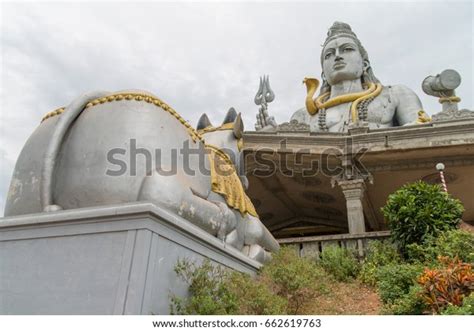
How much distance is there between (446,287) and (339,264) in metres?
3.15

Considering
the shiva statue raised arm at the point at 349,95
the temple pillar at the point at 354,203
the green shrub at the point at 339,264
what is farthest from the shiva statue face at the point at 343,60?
the green shrub at the point at 339,264

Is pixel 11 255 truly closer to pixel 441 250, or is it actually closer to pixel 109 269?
pixel 109 269

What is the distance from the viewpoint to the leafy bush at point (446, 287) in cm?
435

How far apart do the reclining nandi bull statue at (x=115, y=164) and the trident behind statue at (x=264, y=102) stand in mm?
8894

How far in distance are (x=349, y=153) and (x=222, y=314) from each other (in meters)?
8.44

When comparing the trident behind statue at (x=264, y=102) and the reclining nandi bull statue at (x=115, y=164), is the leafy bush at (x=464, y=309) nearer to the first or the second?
the reclining nandi bull statue at (x=115, y=164)

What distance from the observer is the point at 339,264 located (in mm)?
7551

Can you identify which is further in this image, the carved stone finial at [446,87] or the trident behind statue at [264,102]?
the trident behind statue at [264,102]

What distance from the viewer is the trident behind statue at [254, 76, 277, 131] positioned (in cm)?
1403

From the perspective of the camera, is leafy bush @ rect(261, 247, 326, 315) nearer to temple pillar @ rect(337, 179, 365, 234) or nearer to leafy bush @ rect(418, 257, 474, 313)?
leafy bush @ rect(418, 257, 474, 313)

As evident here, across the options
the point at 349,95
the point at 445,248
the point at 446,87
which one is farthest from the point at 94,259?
the point at 349,95

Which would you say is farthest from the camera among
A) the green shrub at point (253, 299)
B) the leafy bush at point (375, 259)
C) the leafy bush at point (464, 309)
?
the leafy bush at point (375, 259)

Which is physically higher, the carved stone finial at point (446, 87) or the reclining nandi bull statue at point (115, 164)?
the carved stone finial at point (446, 87)

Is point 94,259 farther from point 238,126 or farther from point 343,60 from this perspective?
point 343,60
